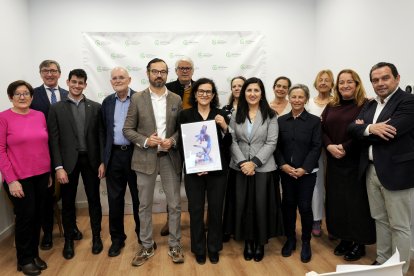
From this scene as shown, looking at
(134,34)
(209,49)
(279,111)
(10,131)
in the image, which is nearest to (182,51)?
(209,49)

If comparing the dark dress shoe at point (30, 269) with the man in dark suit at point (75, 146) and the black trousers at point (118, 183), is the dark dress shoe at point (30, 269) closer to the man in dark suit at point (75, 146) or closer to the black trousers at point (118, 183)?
the man in dark suit at point (75, 146)

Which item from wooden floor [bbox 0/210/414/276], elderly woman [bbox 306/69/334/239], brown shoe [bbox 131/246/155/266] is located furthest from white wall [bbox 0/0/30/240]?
elderly woman [bbox 306/69/334/239]

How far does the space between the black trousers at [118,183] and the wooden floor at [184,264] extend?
28 centimetres

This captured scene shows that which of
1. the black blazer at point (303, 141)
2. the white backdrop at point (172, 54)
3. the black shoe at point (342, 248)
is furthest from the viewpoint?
the white backdrop at point (172, 54)

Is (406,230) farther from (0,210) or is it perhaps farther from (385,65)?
(0,210)

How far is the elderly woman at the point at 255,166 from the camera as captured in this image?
8.75 feet

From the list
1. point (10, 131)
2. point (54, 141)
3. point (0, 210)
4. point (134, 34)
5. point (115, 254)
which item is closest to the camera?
point (10, 131)

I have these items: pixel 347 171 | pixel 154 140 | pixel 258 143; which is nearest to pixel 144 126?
pixel 154 140

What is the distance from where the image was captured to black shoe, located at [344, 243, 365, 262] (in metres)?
2.79

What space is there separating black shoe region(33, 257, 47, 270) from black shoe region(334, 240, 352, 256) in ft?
8.65

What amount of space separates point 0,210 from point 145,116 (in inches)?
82.4

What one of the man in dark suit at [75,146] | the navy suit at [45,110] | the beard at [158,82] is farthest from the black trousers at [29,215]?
the beard at [158,82]

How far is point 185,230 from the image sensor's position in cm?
355

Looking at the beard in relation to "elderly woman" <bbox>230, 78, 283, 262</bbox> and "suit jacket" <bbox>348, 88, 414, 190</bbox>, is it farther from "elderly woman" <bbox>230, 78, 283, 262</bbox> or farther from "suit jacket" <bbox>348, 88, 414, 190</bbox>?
"suit jacket" <bbox>348, 88, 414, 190</bbox>
